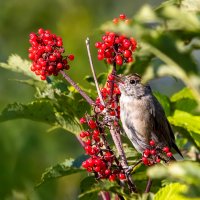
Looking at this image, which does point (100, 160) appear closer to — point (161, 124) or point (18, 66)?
point (18, 66)

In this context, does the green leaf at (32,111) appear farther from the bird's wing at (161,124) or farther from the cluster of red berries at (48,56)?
the bird's wing at (161,124)

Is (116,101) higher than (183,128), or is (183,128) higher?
(116,101)

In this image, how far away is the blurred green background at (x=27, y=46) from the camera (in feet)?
19.1

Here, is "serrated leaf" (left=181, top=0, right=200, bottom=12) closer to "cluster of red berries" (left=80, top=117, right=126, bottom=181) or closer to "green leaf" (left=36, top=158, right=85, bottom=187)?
"cluster of red berries" (left=80, top=117, right=126, bottom=181)

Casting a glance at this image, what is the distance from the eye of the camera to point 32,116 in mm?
3301

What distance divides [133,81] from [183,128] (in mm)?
1656

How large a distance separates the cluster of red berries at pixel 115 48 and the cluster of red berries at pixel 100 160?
0.35m

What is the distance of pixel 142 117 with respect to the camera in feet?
16.7

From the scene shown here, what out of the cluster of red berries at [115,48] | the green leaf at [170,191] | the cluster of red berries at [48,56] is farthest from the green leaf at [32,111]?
the green leaf at [170,191]

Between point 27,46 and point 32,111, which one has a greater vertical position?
point 27,46

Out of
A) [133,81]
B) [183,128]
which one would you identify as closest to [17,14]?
[133,81]

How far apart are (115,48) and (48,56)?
338 millimetres

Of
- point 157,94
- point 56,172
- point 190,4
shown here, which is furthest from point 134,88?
point 190,4

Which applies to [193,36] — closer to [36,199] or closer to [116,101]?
[116,101]
